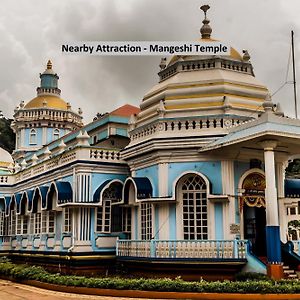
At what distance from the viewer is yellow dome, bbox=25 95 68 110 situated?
104ft

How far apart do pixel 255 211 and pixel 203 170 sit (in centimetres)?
277

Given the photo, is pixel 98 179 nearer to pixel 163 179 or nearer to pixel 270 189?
pixel 163 179

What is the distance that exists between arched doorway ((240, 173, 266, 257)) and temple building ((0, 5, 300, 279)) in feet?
0.11

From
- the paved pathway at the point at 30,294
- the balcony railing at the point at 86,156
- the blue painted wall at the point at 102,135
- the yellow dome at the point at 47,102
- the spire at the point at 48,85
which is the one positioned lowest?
the paved pathway at the point at 30,294

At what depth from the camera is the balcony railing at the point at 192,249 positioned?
1345cm

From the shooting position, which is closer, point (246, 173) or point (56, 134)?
point (246, 173)

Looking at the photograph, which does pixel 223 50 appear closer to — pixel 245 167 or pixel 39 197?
pixel 245 167

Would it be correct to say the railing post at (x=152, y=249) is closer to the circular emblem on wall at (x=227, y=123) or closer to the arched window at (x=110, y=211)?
the arched window at (x=110, y=211)

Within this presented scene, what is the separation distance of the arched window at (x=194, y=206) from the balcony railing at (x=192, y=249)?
2.47 feet

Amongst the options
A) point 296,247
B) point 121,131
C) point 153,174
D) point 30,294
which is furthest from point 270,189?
point 121,131

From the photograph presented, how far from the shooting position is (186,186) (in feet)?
49.4

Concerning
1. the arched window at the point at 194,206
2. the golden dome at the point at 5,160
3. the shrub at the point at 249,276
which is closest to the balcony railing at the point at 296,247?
the shrub at the point at 249,276

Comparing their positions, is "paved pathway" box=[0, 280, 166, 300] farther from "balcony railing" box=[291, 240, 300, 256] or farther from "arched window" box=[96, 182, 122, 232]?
"balcony railing" box=[291, 240, 300, 256]

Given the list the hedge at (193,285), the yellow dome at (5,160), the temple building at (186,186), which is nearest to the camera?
the hedge at (193,285)
